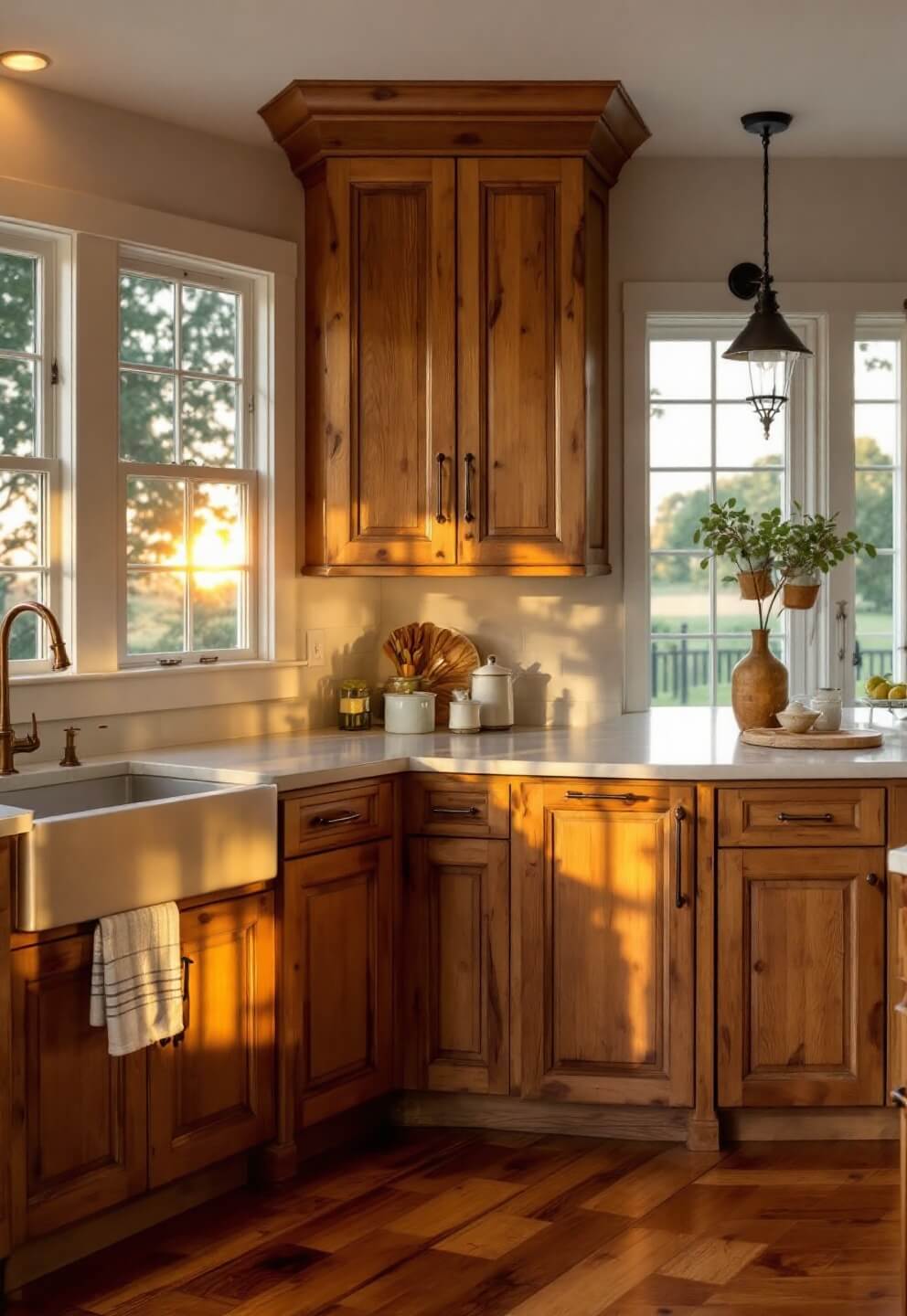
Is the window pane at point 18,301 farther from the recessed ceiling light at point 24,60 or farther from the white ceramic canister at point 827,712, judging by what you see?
the white ceramic canister at point 827,712

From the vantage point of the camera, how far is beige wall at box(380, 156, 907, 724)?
429 centimetres

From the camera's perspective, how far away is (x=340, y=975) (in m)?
A: 3.48

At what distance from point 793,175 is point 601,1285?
10.3ft

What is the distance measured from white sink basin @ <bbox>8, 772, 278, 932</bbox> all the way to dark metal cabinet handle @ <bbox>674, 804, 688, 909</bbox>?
0.95 m

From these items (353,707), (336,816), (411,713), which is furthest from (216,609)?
(336,816)

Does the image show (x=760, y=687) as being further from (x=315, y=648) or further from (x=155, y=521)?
(x=155, y=521)

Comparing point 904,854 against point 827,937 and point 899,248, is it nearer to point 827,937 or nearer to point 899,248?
point 827,937

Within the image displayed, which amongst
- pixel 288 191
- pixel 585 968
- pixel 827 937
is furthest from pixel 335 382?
pixel 827 937

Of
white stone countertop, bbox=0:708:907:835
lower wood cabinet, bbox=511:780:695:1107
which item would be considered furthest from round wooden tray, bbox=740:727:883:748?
lower wood cabinet, bbox=511:780:695:1107

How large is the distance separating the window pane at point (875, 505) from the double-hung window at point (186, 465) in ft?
5.98

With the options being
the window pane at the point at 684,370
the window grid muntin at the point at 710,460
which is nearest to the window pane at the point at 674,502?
the window grid muntin at the point at 710,460

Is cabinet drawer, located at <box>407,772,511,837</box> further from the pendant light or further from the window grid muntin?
the pendant light

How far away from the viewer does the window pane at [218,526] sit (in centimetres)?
393

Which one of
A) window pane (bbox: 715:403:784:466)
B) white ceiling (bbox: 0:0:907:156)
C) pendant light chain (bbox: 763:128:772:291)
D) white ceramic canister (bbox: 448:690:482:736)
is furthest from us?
window pane (bbox: 715:403:784:466)
